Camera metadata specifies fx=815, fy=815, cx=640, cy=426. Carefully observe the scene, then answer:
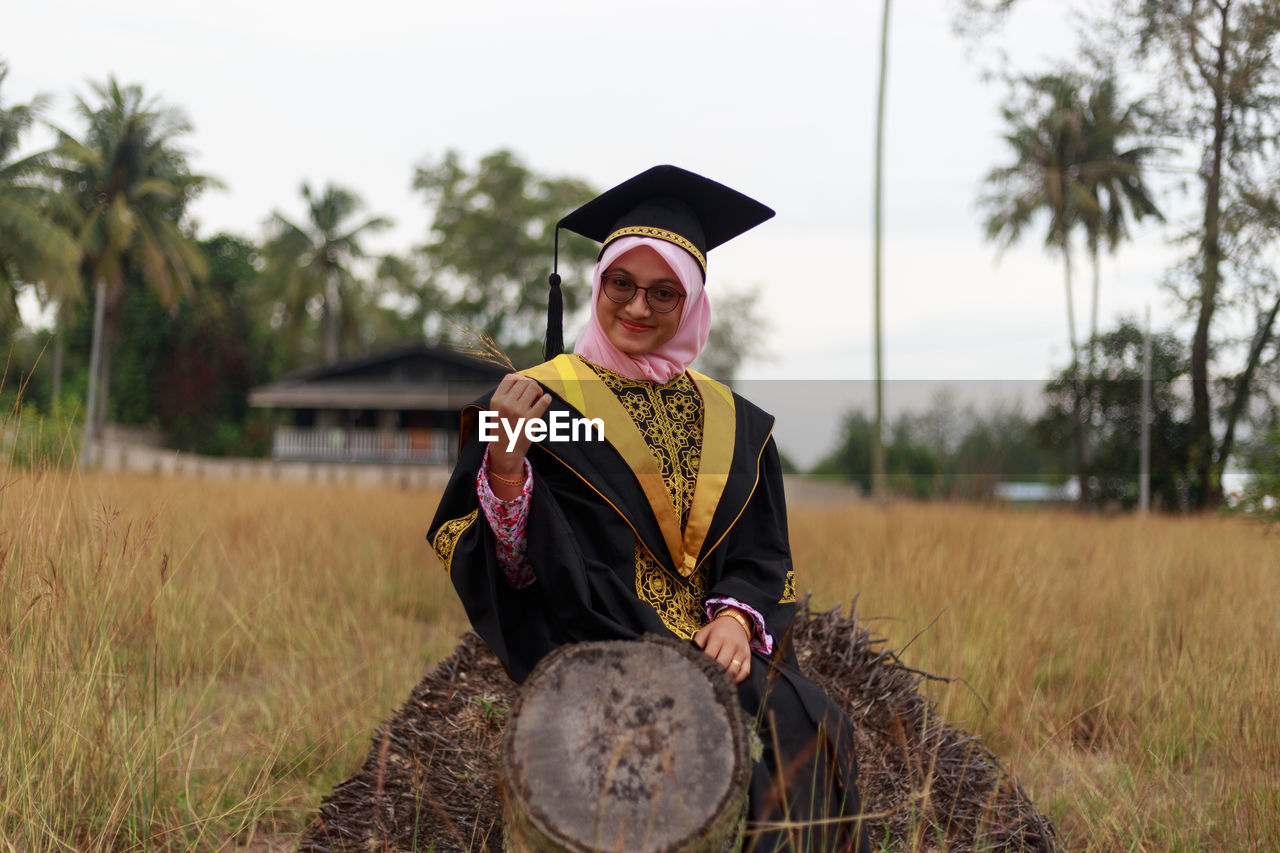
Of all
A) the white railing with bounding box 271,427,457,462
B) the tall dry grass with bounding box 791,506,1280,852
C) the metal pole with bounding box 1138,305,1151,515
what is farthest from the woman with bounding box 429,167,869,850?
the white railing with bounding box 271,427,457,462

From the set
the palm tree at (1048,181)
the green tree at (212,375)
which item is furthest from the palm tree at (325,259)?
the palm tree at (1048,181)

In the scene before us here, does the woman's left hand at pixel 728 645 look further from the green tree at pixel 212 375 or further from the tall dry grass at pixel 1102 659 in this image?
the green tree at pixel 212 375

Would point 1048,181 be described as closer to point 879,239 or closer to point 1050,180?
point 1050,180

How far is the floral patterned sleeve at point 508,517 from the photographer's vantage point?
1906 mm

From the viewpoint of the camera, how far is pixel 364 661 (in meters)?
3.94

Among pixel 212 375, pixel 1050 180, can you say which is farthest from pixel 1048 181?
pixel 212 375

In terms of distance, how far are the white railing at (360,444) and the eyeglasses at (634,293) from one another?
2427 cm

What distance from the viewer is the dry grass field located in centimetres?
226

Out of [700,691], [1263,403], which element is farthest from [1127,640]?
[1263,403]

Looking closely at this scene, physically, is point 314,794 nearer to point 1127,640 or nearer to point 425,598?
point 425,598

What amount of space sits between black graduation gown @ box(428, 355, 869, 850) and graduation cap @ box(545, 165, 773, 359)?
1.24 feet

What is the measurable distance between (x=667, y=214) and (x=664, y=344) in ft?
1.15

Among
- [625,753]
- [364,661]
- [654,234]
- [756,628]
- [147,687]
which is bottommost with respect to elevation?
[364,661]

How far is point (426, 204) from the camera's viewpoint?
33062mm
